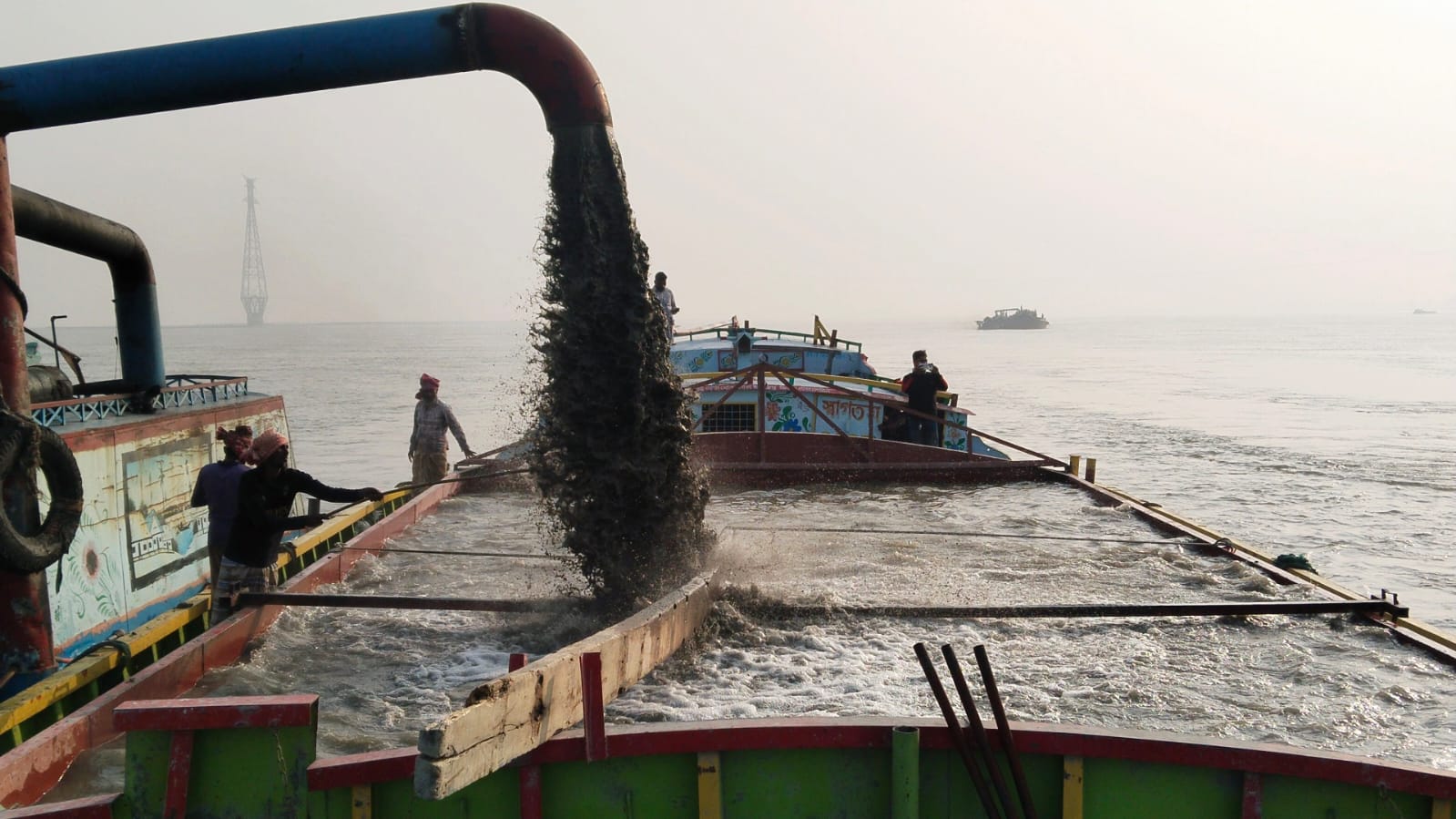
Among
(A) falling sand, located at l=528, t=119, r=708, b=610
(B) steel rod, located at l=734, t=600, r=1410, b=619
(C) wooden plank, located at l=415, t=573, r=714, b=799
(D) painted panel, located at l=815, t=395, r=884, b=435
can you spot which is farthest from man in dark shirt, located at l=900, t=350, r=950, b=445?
(C) wooden plank, located at l=415, t=573, r=714, b=799

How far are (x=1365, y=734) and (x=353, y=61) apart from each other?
7606 millimetres

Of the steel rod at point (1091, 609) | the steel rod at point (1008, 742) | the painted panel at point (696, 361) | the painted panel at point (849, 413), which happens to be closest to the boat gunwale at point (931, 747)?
the steel rod at point (1008, 742)

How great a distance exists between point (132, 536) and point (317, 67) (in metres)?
5.45

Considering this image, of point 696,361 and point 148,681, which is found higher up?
point 696,361

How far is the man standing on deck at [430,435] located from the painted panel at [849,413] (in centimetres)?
592

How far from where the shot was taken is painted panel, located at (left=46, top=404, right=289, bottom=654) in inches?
342

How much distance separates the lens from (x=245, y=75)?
22.7 feet

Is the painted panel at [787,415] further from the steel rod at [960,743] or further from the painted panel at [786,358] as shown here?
the steel rod at [960,743]

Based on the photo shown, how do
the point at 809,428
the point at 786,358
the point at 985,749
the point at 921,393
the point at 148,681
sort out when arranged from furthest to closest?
the point at 786,358 < the point at 809,428 < the point at 921,393 < the point at 148,681 < the point at 985,749

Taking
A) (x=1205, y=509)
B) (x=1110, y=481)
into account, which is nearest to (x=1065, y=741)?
(x=1205, y=509)

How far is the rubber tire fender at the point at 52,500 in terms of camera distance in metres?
6.24

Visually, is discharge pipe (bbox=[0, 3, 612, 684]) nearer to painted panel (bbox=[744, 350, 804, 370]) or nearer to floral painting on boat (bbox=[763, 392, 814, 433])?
floral painting on boat (bbox=[763, 392, 814, 433])

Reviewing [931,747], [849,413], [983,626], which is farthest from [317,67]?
[849,413]

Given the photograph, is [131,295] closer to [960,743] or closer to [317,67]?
[317,67]
